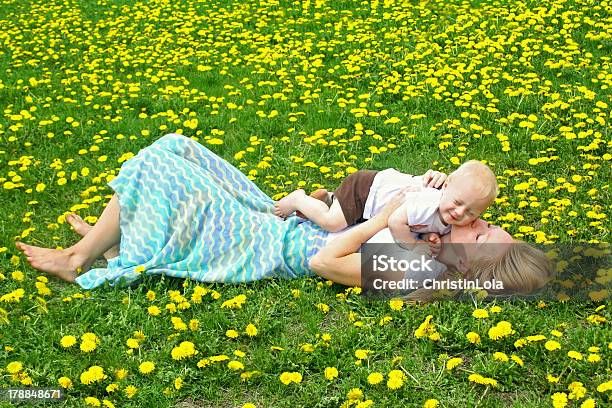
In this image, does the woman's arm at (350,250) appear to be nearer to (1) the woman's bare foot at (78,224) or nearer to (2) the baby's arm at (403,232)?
(2) the baby's arm at (403,232)

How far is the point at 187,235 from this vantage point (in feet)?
13.1

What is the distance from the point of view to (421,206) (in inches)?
143

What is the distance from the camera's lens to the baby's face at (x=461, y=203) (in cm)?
342

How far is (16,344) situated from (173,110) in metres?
3.61

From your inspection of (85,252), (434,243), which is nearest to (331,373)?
(434,243)

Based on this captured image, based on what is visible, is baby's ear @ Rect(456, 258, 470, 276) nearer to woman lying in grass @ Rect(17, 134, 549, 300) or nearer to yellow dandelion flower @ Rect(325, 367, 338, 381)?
woman lying in grass @ Rect(17, 134, 549, 300)

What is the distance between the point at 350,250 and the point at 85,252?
1.47 meters

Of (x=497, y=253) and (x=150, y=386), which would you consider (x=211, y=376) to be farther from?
(x=497, y=253)

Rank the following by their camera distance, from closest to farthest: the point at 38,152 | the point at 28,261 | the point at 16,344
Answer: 1. the point at 16,344
2. the point at 28,261
3. the point at 38,152

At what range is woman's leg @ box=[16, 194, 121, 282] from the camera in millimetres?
4047

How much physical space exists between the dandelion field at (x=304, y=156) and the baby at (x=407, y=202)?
14.5 inches

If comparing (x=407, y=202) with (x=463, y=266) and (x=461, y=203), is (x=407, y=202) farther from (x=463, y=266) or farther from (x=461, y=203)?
(x=463, y=266)

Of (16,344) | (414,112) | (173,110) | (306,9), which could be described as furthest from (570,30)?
(16,344)

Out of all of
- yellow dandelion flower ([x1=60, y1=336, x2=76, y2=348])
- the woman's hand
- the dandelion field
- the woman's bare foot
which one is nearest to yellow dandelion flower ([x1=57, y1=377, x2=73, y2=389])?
the dandelion field
